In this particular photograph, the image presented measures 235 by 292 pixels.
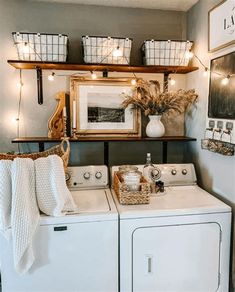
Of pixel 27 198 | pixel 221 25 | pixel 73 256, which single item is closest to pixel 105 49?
pixel 221 25

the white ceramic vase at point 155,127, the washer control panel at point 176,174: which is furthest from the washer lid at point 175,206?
the white ceramic vase at point 155,127

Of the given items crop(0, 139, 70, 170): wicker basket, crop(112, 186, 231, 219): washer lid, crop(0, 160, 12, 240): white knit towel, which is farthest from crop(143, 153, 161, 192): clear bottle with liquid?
crop(0, 160, 12, 240): white knit towel

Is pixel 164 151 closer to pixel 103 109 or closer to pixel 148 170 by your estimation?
pixel 148 170

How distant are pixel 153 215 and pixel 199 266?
48 centimetres

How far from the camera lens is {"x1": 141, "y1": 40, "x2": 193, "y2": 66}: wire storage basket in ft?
7.00

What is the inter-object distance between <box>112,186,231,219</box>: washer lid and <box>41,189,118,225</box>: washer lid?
6cm

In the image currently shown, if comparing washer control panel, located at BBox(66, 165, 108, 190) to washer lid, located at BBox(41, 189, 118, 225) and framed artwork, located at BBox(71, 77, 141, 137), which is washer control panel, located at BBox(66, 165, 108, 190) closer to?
washer lid, located at BBox(41, 189, 118, 225)

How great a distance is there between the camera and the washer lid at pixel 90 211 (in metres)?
1.54

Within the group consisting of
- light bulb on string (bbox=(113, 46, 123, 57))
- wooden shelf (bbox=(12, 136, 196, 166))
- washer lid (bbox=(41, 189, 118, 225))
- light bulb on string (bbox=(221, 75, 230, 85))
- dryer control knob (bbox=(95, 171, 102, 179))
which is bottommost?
washer lid (bbox=(41, 189, 118, 225))

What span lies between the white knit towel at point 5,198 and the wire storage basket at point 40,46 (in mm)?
948

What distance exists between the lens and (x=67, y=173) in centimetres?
203

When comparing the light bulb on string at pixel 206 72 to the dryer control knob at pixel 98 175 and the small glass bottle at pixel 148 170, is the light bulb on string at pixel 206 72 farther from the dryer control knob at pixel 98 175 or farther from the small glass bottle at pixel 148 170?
the dryer control knob at pixel 98 175

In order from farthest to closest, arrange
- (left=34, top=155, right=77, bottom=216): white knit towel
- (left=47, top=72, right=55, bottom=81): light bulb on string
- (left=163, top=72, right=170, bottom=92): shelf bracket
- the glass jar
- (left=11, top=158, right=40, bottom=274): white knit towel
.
Answer: (left=163, top=72, right=170, bottom=92): shelf bracket → (left=47, top=72, right=55, bottom=81): light bulb on string → the glass jar → (left=34, top=155, right=77, bottom=216): white knit towel → (left=11, top=158, right=40, bottom=274): white knit towel

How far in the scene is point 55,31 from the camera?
2.21 meters
